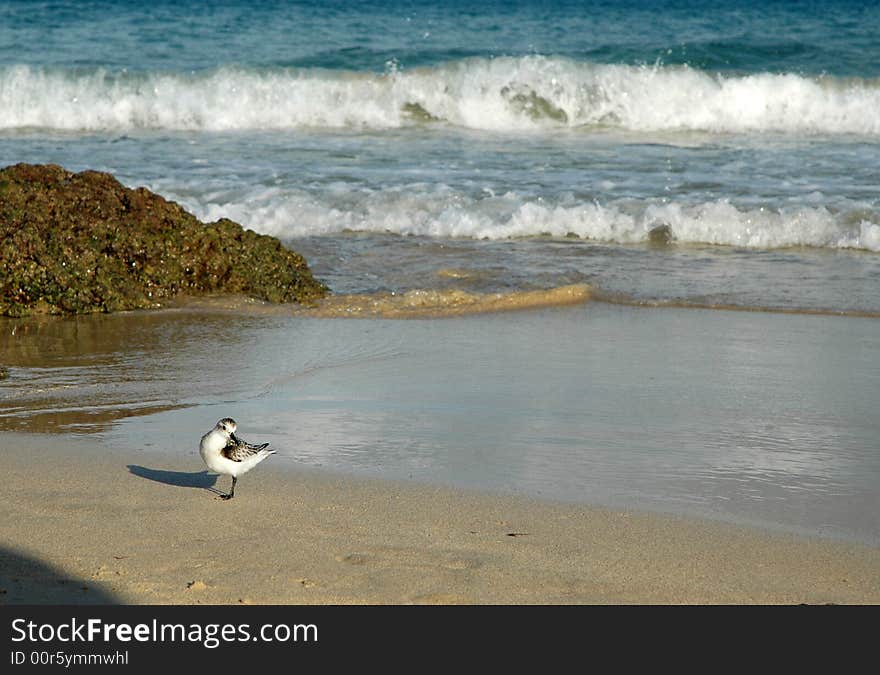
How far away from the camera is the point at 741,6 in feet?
92.9

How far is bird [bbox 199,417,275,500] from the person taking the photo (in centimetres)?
437

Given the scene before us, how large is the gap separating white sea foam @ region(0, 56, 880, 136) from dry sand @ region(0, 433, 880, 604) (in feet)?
44.0

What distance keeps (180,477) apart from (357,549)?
1074mm

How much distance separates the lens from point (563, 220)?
35.1 ft

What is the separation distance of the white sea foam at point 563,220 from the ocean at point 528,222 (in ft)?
0.10

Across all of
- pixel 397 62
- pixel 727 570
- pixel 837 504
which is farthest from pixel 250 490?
pixel 397 62

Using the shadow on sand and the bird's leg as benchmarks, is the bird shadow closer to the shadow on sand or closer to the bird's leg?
the bird's leg

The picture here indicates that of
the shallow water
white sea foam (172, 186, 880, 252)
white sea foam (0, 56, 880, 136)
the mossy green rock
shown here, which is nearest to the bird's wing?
the shallow water

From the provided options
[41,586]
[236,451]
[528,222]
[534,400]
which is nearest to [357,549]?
[236,451]

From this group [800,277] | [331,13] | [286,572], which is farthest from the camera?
[331,13]

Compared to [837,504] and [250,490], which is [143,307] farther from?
[837,504]

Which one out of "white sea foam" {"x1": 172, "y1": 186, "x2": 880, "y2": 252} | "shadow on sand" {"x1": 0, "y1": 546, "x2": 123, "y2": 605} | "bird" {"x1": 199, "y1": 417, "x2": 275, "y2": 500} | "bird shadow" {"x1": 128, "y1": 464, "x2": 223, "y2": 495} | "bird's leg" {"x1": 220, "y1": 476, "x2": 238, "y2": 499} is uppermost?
"white sea foam" {"x1": 172, "y1": 186, "x2": 880, "y2": 252}

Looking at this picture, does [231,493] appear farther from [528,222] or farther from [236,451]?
[528,222]

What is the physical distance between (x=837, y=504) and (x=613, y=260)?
5.28 m
